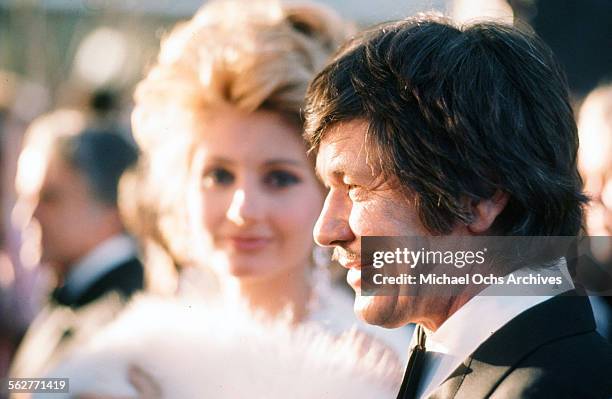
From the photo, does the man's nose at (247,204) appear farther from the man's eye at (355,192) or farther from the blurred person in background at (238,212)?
the man's eye at (355,192)

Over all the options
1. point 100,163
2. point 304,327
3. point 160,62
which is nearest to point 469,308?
point 304,327

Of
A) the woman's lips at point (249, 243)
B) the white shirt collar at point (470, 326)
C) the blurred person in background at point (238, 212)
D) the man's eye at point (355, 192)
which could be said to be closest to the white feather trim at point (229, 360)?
the blurred person in background at point (238, 212)

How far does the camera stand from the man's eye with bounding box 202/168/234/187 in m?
1.74

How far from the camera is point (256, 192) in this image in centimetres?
172

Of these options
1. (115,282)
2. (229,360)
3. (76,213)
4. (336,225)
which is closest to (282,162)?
(229,360)

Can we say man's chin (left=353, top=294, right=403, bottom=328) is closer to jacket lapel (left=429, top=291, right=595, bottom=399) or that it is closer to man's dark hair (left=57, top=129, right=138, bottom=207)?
jacket lapel (left=429, top=291, right=595, bottom=399)

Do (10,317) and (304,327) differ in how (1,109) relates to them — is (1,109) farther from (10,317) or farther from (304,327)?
(304,327)

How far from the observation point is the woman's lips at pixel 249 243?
1739 mm

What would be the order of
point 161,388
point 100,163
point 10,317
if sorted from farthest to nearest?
1. point 10,317
2. point 100,163
3. point 161,388

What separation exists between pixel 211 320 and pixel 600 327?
740 millimetres

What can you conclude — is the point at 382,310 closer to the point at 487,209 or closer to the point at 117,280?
the point at 487,209

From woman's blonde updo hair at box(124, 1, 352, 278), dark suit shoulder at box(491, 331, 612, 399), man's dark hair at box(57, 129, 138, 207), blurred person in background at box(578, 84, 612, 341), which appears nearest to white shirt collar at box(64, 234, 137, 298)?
man's dark hair at box(57, 129, 138, 207)

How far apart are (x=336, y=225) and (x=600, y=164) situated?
72 centimetres

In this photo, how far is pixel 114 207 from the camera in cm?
256
